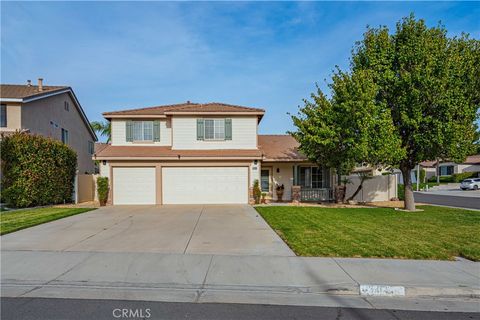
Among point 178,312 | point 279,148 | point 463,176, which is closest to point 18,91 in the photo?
point 279,148

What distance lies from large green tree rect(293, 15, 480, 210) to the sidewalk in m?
8.38

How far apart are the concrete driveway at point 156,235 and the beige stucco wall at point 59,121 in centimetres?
1242

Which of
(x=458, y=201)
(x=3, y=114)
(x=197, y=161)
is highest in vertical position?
(x=3, y=114)

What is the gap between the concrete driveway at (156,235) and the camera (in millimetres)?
7969

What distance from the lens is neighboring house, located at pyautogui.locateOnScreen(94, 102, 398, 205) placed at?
18.3 m

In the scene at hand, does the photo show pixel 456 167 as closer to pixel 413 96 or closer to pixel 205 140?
pixel 413 96

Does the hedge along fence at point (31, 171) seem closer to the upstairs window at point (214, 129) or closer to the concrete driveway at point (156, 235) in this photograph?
the concrete driveway at point (156, 235)

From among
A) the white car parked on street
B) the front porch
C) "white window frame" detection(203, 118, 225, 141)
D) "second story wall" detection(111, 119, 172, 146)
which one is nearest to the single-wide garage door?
"white window frame" detection(203, 118, 225, 141)

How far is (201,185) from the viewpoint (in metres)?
18.5

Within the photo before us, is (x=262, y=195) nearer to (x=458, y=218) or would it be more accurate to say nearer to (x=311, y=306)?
(x=458, y=218)

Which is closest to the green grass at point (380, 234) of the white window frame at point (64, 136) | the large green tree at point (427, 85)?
the large green tree at point (427, 85)

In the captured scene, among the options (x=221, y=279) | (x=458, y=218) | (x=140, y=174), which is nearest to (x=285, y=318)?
(x=221, y=279)

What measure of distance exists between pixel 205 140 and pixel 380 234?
12021 millimetres

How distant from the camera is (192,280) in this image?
583 centimetres
